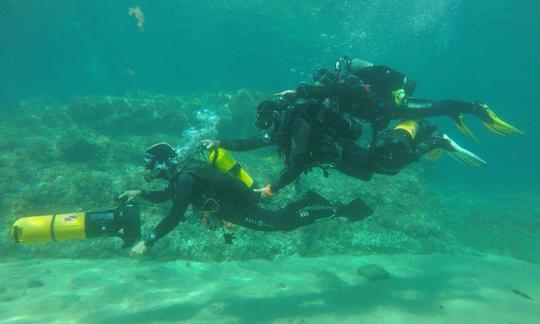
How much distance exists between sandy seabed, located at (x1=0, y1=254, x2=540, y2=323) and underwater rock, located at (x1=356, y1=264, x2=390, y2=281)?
0.29ft

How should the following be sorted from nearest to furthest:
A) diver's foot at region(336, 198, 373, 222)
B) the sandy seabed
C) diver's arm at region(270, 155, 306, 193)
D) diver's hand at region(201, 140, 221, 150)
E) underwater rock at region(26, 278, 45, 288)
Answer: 1. diver's arm at region(270, 155, 306, 193)
2. the sandy seabed
3. diver's hand at region(201, 140, 221, 150)
4. underwater rock at region(26, 278, 45, 288)
5. diver's foot at region(336, 198, 373, 222)

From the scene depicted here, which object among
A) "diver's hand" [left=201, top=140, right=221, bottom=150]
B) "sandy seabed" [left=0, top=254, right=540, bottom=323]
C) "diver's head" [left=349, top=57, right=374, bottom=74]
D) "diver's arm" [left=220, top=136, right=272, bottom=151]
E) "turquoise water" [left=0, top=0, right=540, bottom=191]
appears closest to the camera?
"sandy seabed" [left=0, top=254, right=540, bottom=323]

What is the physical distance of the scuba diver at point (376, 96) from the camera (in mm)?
5849

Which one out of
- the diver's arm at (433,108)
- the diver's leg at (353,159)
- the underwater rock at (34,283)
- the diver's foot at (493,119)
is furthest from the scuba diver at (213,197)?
the diver's foot at (493,119)

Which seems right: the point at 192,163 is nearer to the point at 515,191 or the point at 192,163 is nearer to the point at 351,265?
the point at 351,265

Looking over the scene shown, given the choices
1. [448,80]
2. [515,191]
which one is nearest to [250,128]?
[515,191]

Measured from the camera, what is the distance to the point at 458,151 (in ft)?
25.1

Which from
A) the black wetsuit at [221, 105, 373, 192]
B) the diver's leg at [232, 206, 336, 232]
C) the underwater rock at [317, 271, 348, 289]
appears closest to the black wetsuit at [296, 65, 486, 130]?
the black wetsuit at [221, 105, 373, 192]

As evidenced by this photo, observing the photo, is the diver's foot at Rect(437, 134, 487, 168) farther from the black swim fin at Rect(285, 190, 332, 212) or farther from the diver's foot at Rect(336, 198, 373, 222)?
the black swim fin at Rect(285, 190, 332, 212)

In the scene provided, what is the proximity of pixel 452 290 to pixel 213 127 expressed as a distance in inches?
524

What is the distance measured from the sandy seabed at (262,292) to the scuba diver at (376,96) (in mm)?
3374

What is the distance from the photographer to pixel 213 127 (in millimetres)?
17562

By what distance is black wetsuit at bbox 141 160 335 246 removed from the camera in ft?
17.4

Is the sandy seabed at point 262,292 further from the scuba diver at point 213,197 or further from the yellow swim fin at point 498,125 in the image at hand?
the yellow swim fin at point 498,125
